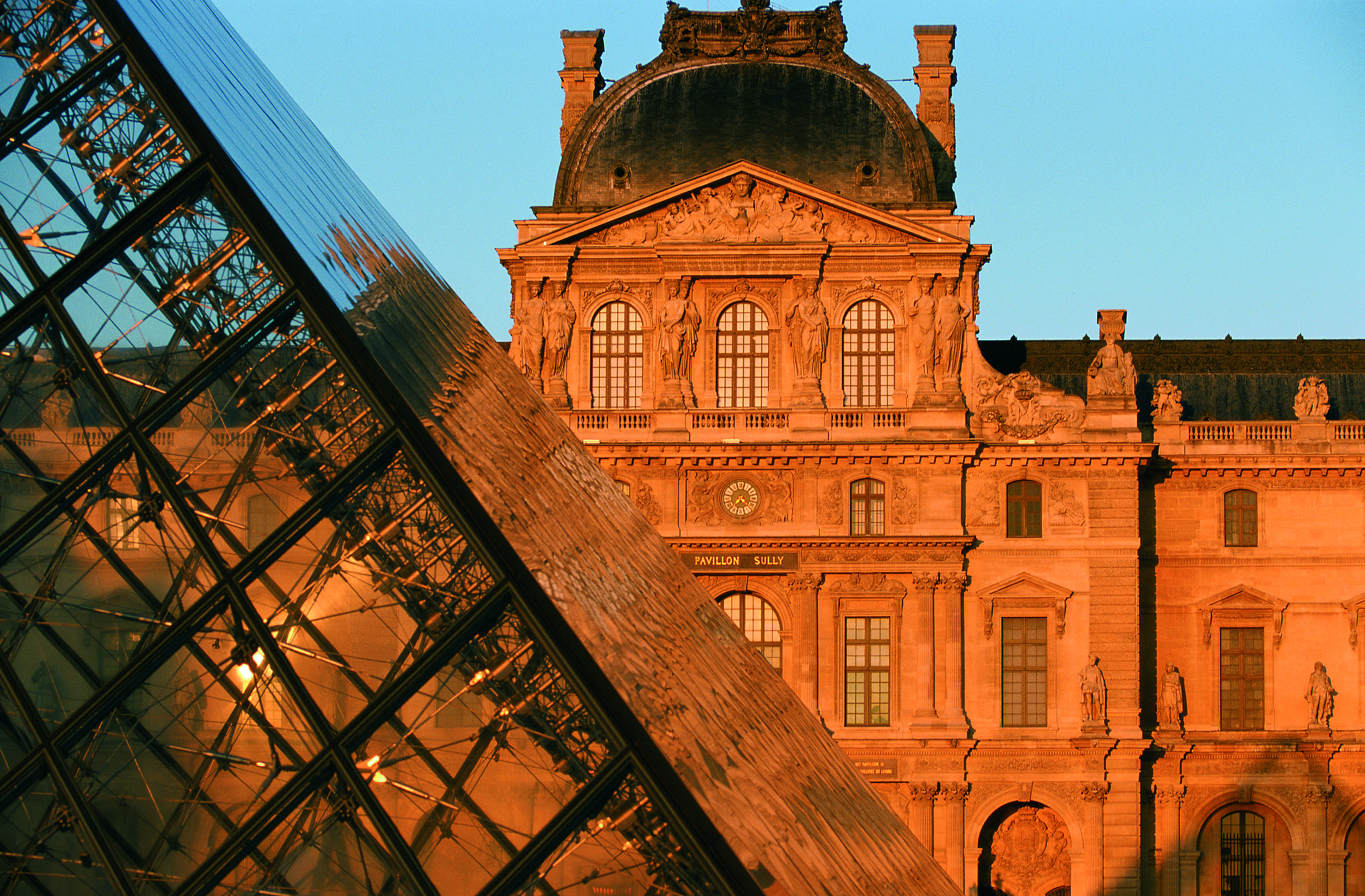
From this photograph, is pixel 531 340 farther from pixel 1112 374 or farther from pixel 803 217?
pixel 1112 374

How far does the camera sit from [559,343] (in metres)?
44.0

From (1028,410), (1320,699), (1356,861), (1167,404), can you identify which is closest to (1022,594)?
(1028,410)

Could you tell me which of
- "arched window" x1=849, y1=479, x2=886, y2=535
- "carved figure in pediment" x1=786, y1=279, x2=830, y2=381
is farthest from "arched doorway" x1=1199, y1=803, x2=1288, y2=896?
"carved figure in pediment" x1=786, y1=279, x2=830, y2=381

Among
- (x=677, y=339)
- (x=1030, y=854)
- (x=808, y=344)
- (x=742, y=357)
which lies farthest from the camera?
(x=742, y=357)

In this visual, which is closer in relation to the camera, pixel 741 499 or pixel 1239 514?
pixel 741 499

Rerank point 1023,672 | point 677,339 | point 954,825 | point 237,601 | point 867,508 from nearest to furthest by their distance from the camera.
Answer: point 237,601 < point 954,825 < point 867,508 < point 1023,672 < point 677,339

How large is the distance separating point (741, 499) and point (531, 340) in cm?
677

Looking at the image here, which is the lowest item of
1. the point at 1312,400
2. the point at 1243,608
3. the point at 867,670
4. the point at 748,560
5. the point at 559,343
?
the point at 867,670

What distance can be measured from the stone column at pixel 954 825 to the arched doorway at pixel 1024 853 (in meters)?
1.08

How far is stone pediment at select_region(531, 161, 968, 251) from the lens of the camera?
143 ft

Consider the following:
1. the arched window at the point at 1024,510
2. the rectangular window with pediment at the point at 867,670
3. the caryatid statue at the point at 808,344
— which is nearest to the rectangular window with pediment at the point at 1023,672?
the arched window at the point at 1024,510

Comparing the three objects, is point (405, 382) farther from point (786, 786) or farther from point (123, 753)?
point (786, 786)

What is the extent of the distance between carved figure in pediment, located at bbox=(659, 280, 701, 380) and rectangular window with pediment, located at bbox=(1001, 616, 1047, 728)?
34.1 ft

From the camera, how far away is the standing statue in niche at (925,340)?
43.2 meters
